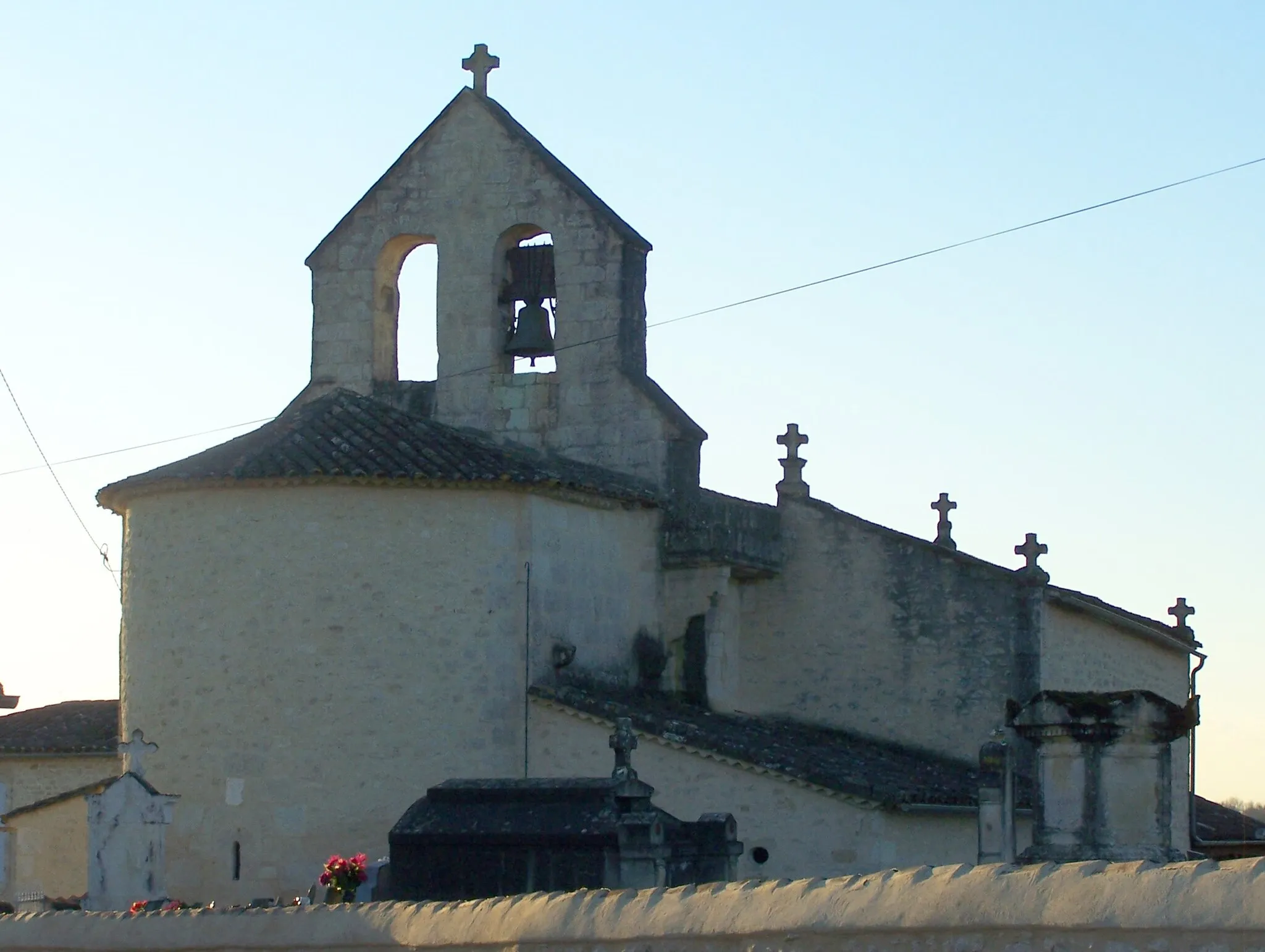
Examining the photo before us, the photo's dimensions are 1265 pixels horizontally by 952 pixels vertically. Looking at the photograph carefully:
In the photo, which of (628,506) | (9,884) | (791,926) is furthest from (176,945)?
(9,884)

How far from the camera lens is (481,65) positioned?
1022 inches

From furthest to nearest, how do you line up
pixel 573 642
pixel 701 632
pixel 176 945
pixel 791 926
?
1. pixel 701 632
2. pixel 573 642
3. pixel 176 945
4. pixel 791 926

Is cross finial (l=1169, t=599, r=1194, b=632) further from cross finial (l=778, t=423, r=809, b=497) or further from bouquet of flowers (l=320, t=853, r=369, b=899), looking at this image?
bouquet of flowers (l=320, t=853, r=369, b=899)

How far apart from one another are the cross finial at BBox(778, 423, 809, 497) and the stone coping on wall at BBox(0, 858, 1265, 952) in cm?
1557

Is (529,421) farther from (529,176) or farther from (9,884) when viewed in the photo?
(9,884)

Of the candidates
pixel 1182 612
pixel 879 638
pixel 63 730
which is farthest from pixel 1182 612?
pixel 63 730

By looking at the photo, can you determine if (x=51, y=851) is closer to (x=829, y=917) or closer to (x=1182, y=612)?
(x=1182, y=612)

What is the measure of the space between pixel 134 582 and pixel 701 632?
6.63 metres

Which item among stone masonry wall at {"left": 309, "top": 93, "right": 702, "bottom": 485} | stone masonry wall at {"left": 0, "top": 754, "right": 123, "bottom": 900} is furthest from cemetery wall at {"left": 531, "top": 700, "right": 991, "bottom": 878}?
stone masonry wall at {"left": 0, "top": 754, "right": 123, "bottom": 900}

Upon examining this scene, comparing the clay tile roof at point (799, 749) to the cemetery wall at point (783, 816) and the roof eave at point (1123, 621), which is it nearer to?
the cemetery wall at point (783, 816)

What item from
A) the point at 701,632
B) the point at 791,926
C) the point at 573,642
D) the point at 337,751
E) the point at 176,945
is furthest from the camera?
the point at 701,632

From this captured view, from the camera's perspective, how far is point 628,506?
2381cm

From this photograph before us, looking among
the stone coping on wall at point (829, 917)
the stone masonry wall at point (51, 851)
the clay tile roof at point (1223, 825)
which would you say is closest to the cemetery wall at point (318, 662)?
the stone masonry wall at point (51, 851)

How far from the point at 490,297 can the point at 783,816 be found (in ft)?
25.9
